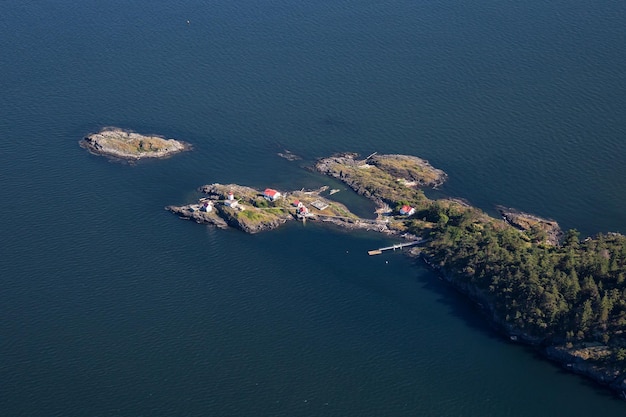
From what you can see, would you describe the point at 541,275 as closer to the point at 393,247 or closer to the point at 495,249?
the point at 495,249

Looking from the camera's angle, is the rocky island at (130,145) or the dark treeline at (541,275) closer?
the dark treeline at (541,275)

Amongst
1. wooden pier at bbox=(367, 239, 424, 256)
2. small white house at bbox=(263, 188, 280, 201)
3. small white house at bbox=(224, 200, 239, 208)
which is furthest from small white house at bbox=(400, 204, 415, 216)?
small white house at bbox=(224, 200, 239, 208)

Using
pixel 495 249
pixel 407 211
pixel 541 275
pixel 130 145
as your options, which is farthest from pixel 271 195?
pixel 541 275

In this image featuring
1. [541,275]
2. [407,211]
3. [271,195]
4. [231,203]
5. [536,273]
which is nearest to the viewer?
[536,273]

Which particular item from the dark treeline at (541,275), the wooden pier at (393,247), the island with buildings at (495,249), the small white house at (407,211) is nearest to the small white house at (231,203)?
the island with buildings at (495,249)

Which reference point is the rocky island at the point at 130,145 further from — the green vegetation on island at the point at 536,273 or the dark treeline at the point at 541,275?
the dark treeline at the point at 541,275
